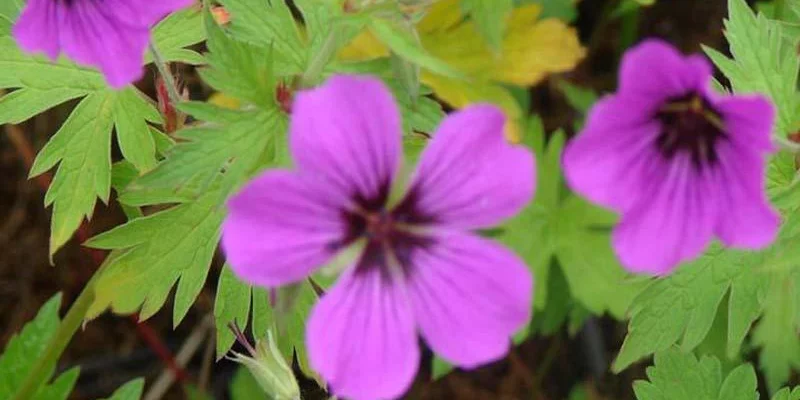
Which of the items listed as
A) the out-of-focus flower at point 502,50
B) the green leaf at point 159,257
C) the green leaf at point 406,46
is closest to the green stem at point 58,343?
the green leaf at point 159,257

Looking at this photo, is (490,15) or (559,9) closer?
(490,15)

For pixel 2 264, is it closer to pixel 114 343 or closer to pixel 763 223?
pixel 114 343

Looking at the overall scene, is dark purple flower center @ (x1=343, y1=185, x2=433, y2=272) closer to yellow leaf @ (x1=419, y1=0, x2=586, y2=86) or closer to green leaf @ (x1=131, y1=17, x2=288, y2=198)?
green leaf @ (x1=131, y1=17, x2=288, y2=198)

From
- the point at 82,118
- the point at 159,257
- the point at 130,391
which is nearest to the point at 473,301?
the point at 159,257

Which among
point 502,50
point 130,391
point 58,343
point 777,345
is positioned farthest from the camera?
point 502,50

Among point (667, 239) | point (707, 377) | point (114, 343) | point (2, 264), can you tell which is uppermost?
point (667, 239)

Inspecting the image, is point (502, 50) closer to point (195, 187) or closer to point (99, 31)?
point (195, 187)

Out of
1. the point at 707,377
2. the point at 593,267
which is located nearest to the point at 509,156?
the point at 707,377
